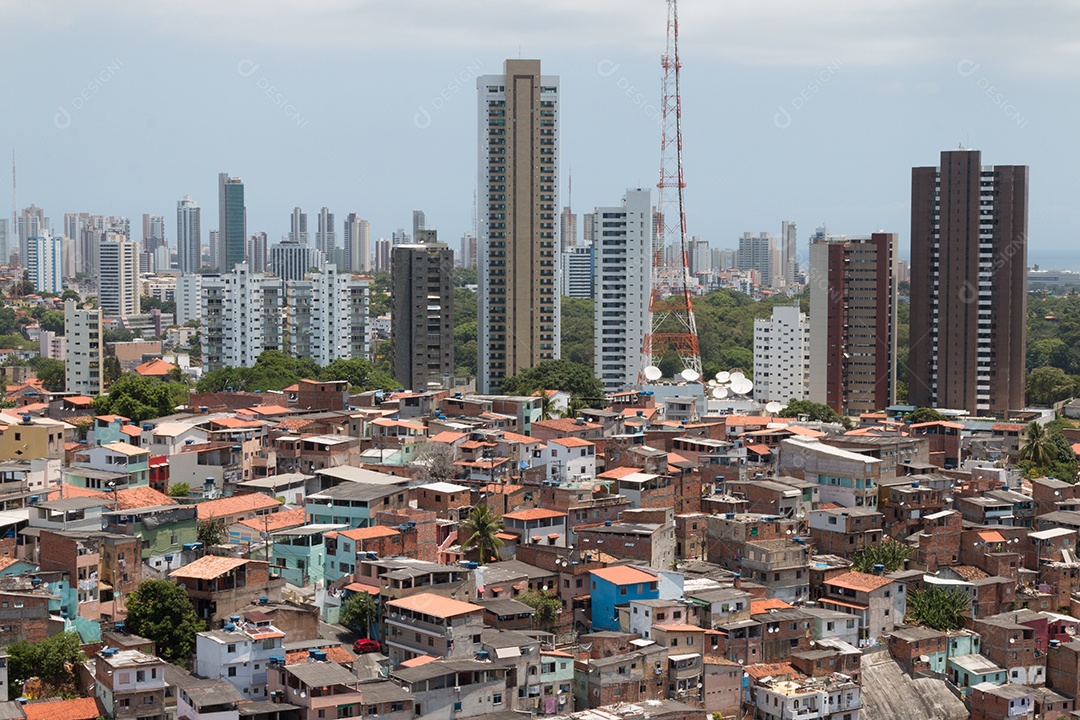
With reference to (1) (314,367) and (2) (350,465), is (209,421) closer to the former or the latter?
(2) (350,465)

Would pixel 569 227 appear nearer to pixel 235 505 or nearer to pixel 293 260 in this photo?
pixel 293 260

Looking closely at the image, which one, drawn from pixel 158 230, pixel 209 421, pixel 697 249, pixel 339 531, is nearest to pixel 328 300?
pixel 209 421

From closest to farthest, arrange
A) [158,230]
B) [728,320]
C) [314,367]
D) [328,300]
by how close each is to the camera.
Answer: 1. [314,367]
2. [328,300]
3. [728,320]
4. [158,230]

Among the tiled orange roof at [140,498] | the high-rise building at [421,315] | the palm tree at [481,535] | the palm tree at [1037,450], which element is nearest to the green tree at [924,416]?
the palm tree at [1037,450]

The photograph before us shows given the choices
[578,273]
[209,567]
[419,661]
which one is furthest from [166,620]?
[578,273]

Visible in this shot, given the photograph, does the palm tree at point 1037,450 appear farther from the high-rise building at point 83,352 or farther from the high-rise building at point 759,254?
the high-rise building at point 759,254
